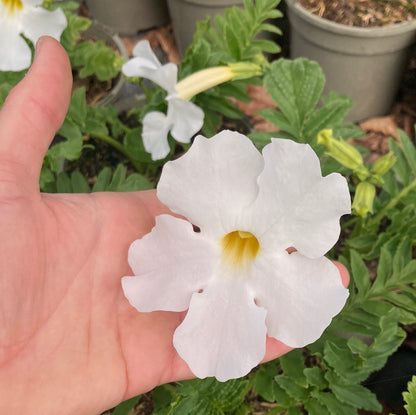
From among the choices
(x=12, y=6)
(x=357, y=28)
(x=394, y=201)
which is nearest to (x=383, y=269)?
(x=394, y=201)

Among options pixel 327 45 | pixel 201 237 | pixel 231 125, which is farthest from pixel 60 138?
pixel 201 237

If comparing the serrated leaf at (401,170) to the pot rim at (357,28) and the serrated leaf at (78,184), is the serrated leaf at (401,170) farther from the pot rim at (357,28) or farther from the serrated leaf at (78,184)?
the serrated leaf at (78,184)

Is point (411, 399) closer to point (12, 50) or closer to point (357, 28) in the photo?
point (12, 50)

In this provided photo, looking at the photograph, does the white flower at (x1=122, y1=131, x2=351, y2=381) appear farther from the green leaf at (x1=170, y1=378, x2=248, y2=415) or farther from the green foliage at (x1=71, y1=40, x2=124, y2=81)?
the green foliage at (x1=71, y1=40, x2=124, y2=81)

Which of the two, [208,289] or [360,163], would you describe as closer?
[208,289]

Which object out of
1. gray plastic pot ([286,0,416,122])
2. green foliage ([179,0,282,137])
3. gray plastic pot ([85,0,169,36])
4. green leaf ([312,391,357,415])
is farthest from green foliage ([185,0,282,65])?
gray plastic pot ([85,0,169,36])

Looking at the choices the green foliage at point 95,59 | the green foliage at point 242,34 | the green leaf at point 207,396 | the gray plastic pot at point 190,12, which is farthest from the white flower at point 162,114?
the gray plastic pot at point 190,12

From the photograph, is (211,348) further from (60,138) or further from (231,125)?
(60,138)
